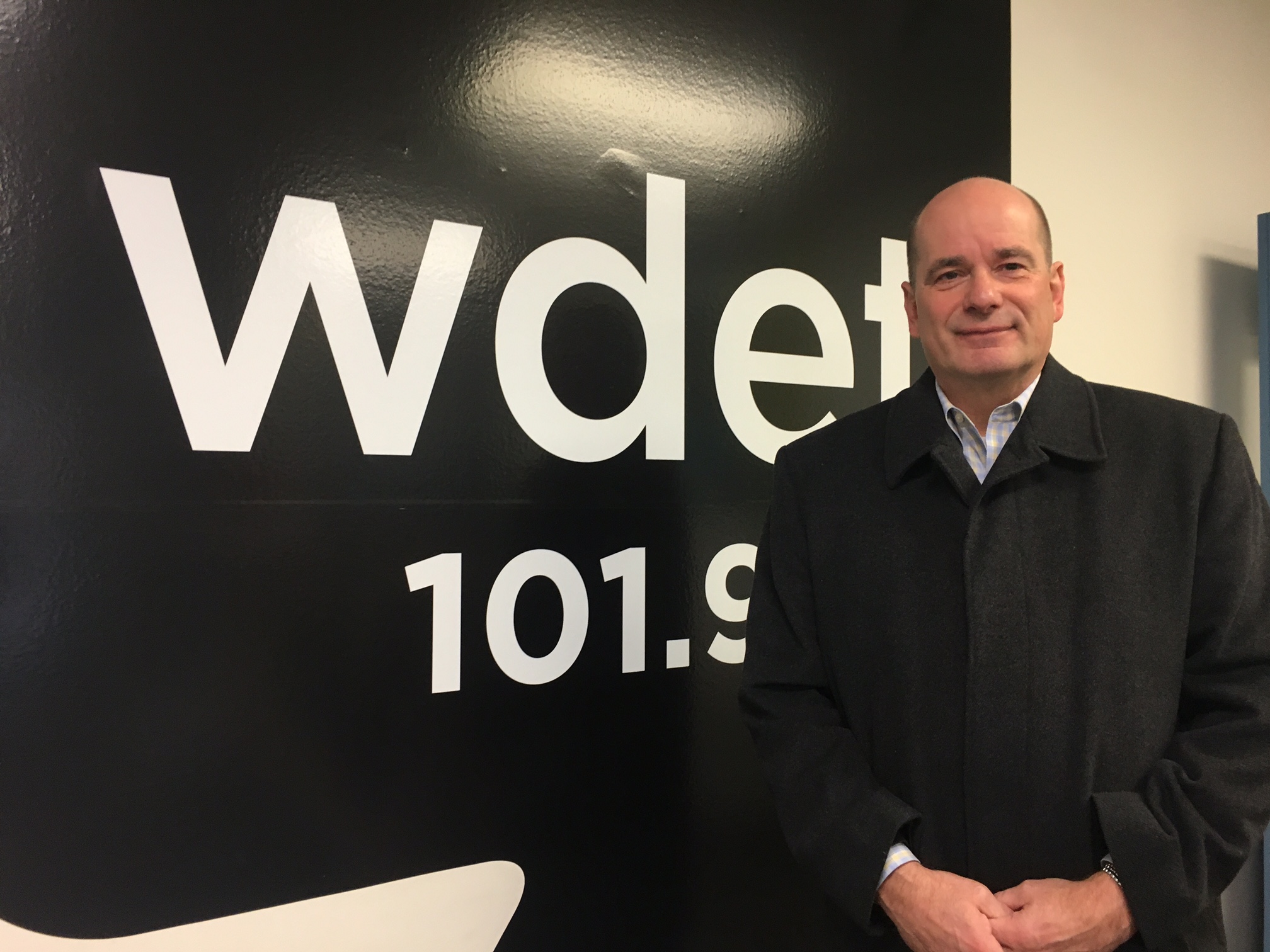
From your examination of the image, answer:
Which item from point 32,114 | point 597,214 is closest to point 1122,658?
point 597,214

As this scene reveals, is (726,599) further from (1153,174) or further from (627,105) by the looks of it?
(1153,174)

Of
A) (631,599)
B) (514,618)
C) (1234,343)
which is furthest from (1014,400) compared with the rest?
(1234,343)

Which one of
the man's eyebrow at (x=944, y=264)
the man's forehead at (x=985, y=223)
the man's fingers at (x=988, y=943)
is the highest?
the man's forehead at (x=985, y=223)

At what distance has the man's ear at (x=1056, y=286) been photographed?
1164 mm

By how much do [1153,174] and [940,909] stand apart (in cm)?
210

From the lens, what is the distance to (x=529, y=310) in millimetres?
1411

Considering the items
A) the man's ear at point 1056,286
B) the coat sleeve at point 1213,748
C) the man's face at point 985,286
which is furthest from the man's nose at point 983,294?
the coat sleeve at point 1213,748

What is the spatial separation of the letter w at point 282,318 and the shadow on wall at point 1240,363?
216cm

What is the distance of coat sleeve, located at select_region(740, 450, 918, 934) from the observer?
1021mm

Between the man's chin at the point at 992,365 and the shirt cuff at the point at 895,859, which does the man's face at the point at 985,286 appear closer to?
the man's chin at the point at 992,365

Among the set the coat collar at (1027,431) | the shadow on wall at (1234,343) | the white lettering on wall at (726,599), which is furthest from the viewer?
the shadow on wall at (1234,343)

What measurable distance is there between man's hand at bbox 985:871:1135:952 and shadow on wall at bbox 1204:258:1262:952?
176 cm

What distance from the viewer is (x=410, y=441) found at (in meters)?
1.32

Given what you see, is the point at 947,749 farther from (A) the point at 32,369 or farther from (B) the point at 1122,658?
(A) the point at 32,369
